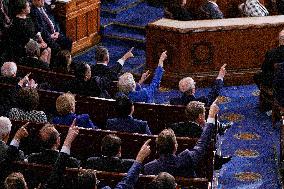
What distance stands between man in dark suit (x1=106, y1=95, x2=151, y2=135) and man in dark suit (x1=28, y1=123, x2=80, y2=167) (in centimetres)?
81

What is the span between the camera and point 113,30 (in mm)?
9398

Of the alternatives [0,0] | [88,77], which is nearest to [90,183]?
[88,77]

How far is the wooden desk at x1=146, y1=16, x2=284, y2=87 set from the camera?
7.77 meters

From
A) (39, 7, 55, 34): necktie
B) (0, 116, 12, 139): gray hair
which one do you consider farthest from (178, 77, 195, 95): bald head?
(39, 7, 55, 34): necktie

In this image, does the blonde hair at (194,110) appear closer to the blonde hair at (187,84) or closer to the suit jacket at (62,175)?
the blonde hair at (187,84)

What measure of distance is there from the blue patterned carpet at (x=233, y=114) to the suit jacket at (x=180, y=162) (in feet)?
3.83

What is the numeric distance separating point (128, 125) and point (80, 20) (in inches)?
146

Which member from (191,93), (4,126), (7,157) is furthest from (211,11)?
(7,157)

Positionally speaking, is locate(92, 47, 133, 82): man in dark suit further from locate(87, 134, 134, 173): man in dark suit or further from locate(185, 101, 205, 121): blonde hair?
locate(87, 134, 134, 173): man in dark suit

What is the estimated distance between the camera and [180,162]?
183 inches

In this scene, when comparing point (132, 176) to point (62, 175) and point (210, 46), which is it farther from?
point (210, 46)

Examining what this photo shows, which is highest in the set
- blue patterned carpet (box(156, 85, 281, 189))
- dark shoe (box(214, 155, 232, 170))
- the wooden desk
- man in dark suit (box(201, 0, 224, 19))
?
man in dark suit (box(201, 0, 224, 19))

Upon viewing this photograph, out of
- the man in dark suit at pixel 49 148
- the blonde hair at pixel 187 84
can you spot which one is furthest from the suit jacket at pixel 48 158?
the blonde hair at pixel 187 84

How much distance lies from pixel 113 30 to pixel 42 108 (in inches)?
138
